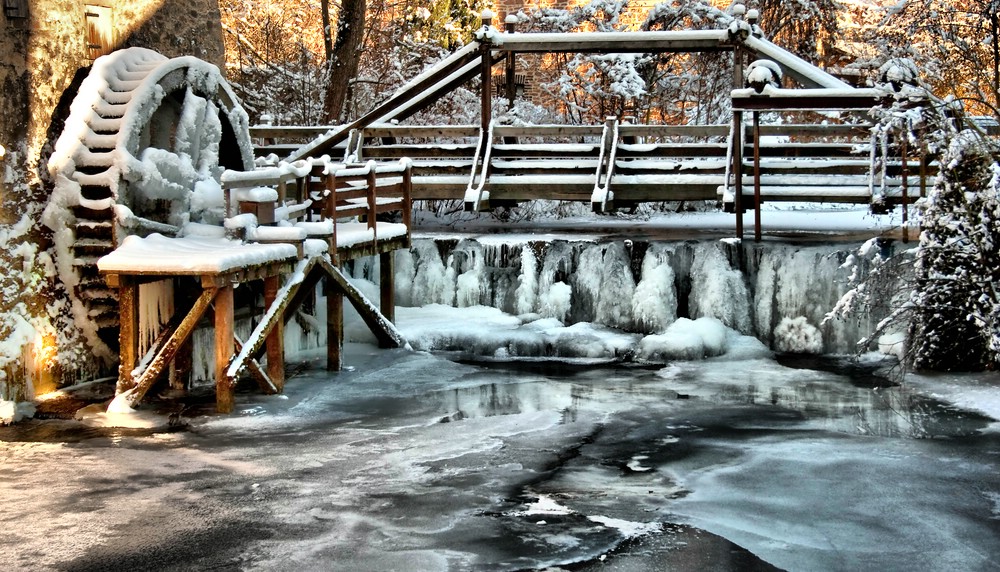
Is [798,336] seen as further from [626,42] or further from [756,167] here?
[626,42]

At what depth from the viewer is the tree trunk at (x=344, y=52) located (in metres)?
20.8

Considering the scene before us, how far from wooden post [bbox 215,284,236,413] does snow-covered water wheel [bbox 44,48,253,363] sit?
1518mm

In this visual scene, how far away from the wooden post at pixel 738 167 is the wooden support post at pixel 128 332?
6.91m

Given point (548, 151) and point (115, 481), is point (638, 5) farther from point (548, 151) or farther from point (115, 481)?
point (115, 481)

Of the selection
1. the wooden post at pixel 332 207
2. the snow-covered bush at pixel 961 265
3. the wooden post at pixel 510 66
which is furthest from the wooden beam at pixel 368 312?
the wooden post at pixel 510 66

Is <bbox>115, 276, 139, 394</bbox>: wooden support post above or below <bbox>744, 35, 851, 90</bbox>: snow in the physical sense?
below

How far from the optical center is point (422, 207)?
20984 mm

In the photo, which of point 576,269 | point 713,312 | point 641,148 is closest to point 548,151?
point 641,148

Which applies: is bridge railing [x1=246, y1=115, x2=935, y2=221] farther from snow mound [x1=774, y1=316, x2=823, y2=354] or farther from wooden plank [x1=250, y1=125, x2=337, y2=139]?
snow mound [x1=774, y1=316, x2=823, y2=354]

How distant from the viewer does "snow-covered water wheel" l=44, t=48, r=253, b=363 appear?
11.8 meters

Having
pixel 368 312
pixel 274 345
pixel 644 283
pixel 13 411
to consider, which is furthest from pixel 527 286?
pixel 13 411

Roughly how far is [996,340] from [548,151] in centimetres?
704

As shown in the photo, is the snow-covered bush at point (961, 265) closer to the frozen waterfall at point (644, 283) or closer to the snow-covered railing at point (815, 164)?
the frozen waterfall at point (644, 283)

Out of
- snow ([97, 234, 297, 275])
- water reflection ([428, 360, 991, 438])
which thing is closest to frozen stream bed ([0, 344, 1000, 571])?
water reflection ([428, 360, 991, 438])
